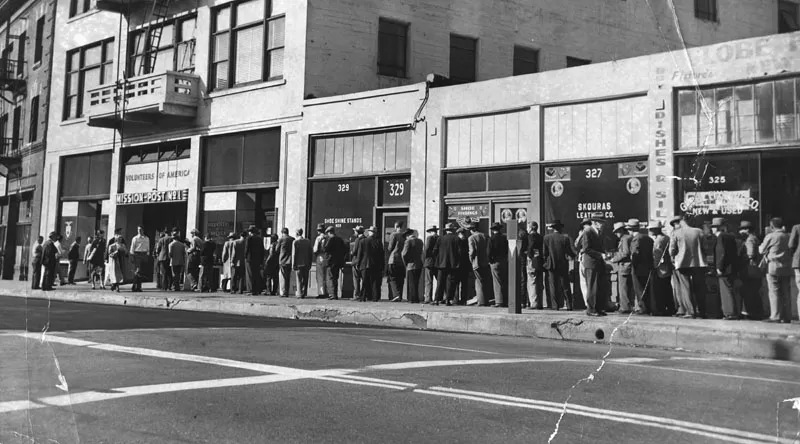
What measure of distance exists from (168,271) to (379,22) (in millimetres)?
10182

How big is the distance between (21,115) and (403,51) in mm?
16837

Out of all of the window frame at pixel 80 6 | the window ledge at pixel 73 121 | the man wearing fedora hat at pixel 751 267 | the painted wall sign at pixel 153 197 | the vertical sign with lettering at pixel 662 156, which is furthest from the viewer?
the window ledge at pixel 73 121

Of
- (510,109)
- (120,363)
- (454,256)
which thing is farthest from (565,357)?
(510,109)

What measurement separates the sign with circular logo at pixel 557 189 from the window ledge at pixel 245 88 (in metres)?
9.10

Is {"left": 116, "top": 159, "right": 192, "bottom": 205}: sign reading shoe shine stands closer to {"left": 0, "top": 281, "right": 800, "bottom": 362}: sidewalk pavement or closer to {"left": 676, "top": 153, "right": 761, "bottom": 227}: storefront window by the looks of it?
{"left": 0, "top": 281, "right": 800, "bottom": 362}: sidewalk pavement

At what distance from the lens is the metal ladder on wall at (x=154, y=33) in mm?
23844

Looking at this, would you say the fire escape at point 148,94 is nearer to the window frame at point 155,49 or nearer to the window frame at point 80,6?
the window frame at point 155,49

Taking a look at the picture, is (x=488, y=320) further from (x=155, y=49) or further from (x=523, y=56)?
(x=155, y=49)

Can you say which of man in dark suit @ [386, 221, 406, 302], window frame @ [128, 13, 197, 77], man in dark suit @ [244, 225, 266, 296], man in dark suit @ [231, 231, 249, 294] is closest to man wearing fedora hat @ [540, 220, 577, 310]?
man in dark suit @ [386, 221, 406, 302]

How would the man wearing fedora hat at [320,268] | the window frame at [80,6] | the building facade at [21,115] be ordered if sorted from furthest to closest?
the man wearing fedora hat at [320,268]
the building facade at [21,115]
the window frame at [80,6]

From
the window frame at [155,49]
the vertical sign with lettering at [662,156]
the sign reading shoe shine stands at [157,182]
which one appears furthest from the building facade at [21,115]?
the window frame at [155,49]

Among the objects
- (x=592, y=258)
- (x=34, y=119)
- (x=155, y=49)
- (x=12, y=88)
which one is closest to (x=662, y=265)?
(x=12, y=88)

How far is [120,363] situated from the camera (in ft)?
22.1

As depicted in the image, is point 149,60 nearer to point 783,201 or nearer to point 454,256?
point 454,256
